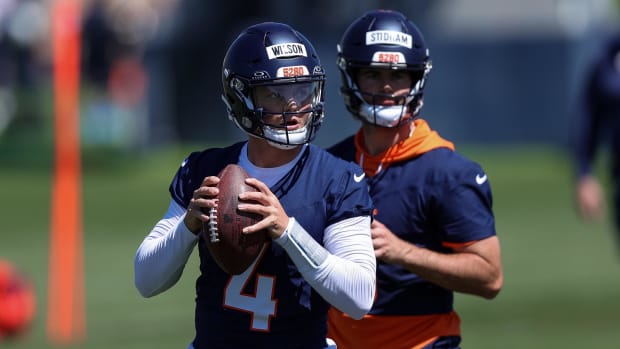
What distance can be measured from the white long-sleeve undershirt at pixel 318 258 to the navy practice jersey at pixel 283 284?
7 cm

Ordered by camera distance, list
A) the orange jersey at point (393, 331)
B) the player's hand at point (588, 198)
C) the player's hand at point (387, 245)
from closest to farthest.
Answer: the player's hand at point (387, 245), the orange jersey at point (393, 331), the player's hand at point (588, 198)

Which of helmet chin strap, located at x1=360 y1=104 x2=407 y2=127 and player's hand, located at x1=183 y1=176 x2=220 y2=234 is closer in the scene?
player's hand, located at x1=183 y1=176 x2=220 y2=234

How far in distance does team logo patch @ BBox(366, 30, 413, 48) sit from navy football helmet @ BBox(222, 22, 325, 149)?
821mm

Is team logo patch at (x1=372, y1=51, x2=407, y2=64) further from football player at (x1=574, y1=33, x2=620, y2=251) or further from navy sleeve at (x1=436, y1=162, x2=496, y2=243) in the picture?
football player at (x1=574, y1=33, x2=620, y2=251)

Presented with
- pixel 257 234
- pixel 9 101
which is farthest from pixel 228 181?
pixel 9 101

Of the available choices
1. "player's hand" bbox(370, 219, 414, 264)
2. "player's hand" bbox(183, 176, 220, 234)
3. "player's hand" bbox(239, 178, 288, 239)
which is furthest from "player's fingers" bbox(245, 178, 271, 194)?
"player's hand" bbox(370, 219, 414, 264)

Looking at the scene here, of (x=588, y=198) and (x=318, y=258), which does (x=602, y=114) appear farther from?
(x=318, y=258)

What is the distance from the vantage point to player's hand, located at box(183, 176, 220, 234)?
14.3 feet

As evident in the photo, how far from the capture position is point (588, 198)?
9.40 m

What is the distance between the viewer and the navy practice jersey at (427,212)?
534cm

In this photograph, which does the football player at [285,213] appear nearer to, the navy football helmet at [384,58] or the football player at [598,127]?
the navy football helmet at [384,58]

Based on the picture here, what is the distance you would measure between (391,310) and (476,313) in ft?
21.9

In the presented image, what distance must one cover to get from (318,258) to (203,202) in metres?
0.44

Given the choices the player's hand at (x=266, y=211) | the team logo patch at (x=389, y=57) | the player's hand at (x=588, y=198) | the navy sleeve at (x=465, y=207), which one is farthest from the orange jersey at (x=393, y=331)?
the player's hand at (x=588, y=198)
